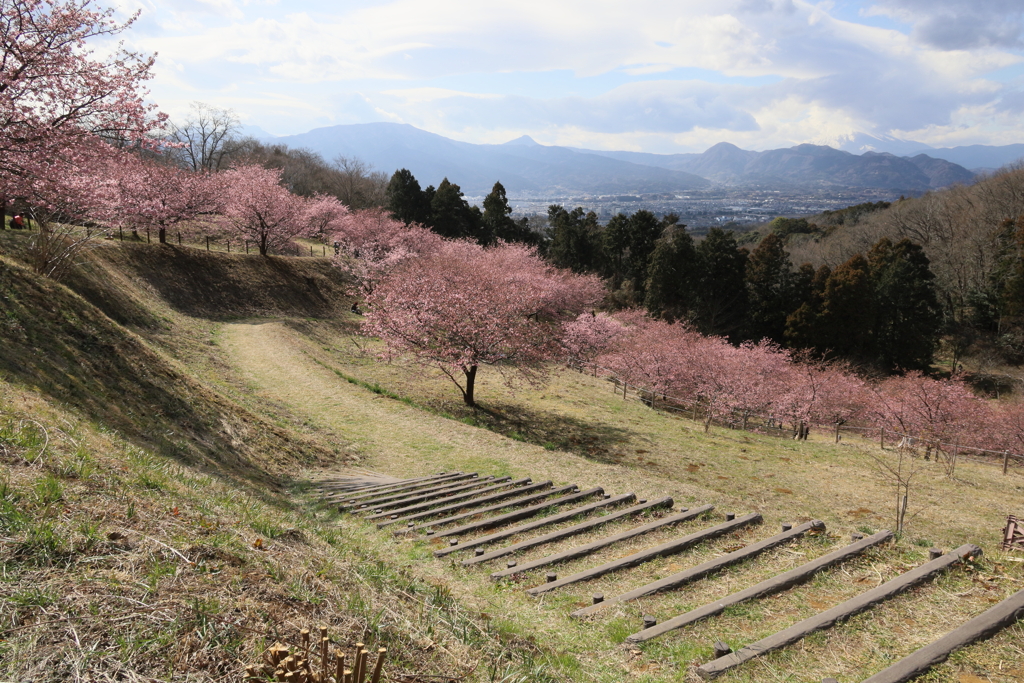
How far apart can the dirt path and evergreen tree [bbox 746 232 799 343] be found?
1205 inches

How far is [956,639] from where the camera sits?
12.1 feet

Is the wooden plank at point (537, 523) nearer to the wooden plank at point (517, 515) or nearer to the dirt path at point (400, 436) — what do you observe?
the wooden plank at point (517, 515)

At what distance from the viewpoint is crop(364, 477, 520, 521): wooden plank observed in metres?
7.25

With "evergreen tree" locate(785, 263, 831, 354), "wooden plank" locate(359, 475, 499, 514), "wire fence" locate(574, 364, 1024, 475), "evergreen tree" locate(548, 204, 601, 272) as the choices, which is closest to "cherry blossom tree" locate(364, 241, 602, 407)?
"wire fence" locate(574, 364, 1024, 475)

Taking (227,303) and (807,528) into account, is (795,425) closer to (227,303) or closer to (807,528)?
(807,528)

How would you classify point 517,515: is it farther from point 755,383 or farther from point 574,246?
point 574,246

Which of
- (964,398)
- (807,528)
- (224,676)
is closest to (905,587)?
(807,528)

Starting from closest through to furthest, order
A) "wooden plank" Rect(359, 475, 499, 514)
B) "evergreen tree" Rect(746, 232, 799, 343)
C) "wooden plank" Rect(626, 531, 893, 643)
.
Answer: "wooden plank" Rect(626, 531, 893, 643)
"wooden plank" Rect(359, 475, 499, 514)
"evergreen tree" Rect(746, 232, 799, 343)

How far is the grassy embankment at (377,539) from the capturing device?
3.09m

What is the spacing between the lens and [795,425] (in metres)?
20.9

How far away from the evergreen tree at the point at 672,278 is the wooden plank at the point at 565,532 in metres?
32.6

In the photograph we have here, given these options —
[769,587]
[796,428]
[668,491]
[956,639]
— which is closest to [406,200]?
[796,428]

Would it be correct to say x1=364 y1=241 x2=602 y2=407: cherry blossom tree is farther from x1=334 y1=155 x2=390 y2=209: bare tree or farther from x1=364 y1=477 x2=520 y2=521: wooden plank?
x1=334 y1=155 x2=390 y2=209: bare tree

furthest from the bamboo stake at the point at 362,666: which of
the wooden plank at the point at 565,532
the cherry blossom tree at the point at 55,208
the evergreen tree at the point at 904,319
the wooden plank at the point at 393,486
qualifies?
the evergreen tree at the point at 904,319
